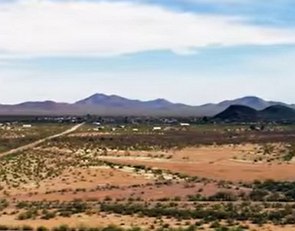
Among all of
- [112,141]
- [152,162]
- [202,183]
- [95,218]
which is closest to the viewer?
[95,218]

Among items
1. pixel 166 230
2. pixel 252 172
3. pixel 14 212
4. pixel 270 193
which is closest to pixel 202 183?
pixel 270 193

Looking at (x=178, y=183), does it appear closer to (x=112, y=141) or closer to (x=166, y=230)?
(x=166, y=230)

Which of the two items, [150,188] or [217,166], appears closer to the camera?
[150,188]

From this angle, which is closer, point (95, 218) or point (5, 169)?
point (95, 218)

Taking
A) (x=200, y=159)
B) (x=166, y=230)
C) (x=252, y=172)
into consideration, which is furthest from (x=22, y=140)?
(x=166, y=230)

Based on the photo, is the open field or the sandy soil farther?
the sandy soil

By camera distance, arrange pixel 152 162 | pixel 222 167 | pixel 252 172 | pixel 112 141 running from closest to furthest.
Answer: pixel 252 172
pixel 222 167
pixel 152 162
pixel 112 141

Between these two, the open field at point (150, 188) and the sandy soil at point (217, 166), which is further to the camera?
the sandy soil at point (217, 166)
